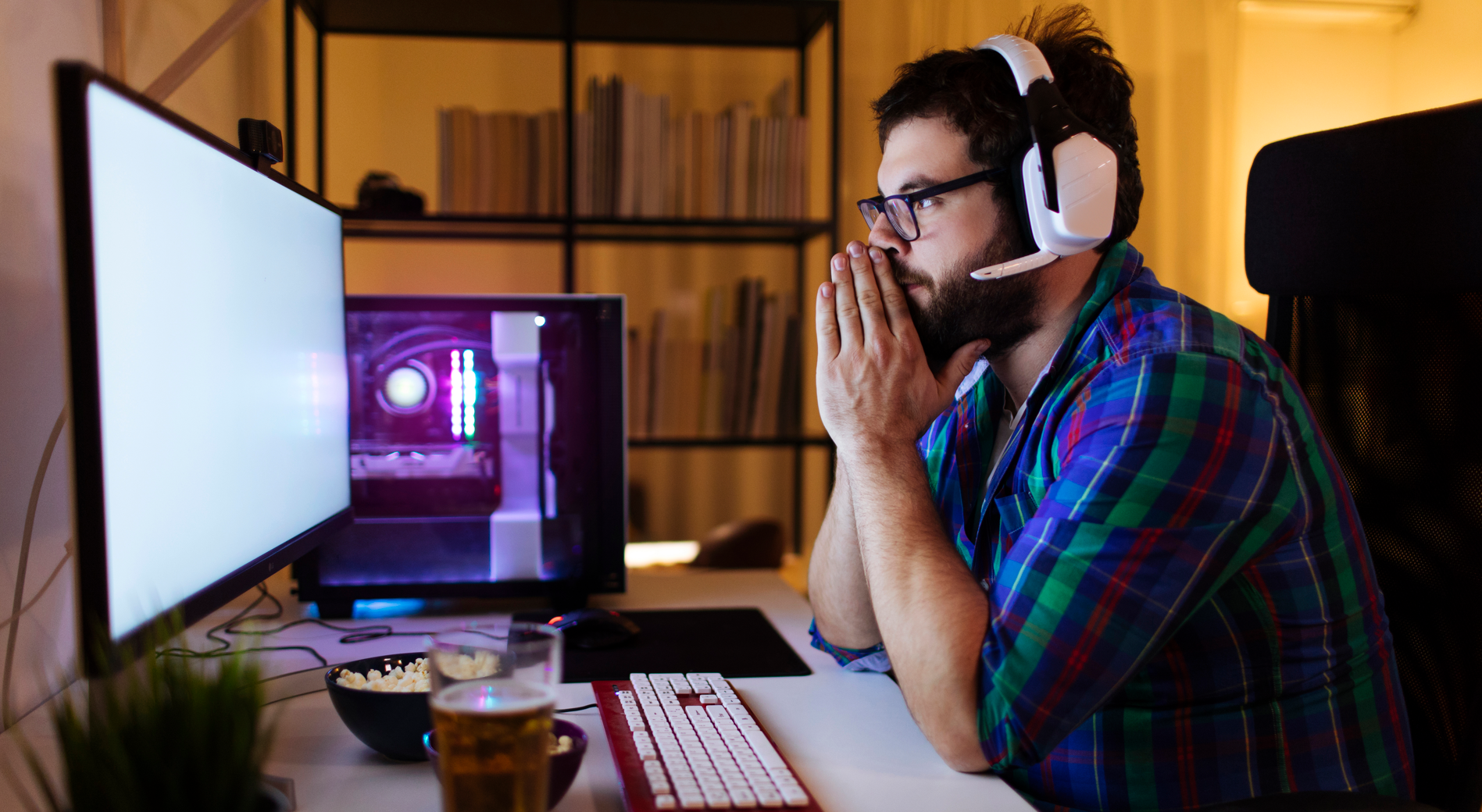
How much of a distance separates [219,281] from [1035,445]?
72cm

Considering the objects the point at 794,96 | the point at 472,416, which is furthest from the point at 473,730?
the point at 794,96

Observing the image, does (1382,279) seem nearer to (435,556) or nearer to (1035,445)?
(1035,445)

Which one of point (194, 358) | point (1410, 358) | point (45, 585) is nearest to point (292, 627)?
point (45, 585)

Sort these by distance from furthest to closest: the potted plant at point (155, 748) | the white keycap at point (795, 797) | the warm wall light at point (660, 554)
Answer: the warm wall light at point (660, 554)
the white keycap at point (795, 797)
the potted plant at point (155, 748)

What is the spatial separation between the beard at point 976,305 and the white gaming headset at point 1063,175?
0.07 m

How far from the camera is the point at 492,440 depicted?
1297 mm

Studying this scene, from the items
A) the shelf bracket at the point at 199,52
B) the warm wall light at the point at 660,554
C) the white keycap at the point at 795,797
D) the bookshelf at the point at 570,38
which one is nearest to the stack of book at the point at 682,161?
the bookshelf at the point at 570,38

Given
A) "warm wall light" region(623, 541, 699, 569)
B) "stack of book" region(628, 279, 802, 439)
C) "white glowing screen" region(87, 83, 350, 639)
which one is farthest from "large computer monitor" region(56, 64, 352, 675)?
"warm wall light" region(623, 541, 699, 569)

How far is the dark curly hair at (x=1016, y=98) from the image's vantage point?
96cm

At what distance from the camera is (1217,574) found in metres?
0.71

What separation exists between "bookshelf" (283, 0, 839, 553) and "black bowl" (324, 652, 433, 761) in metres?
1.48

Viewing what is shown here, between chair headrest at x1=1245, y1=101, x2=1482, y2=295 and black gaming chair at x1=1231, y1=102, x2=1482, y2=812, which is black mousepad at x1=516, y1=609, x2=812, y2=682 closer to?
black gaming chair at x1=1231, y1=102, x2=1482, y2=812

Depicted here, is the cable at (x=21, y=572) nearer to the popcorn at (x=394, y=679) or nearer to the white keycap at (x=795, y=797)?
the popcorn at (x=394, y=679)

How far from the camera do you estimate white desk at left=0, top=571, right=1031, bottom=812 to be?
65cm
